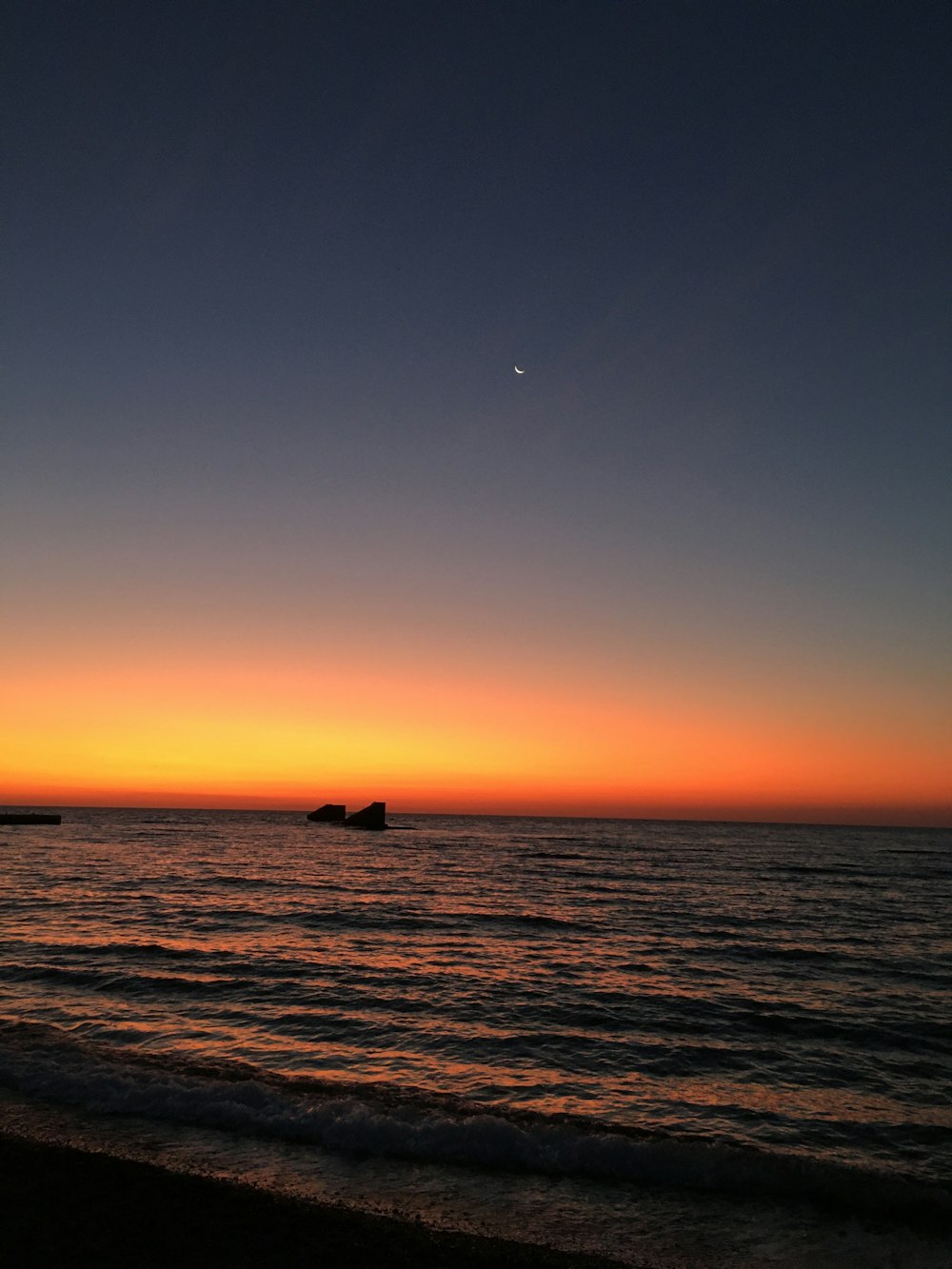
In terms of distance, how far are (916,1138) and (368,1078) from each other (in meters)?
8.54

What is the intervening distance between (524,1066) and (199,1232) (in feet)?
24.0

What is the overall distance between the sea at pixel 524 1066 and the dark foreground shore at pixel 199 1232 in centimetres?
54

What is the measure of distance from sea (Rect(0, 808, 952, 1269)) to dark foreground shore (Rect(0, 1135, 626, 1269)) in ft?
1.76

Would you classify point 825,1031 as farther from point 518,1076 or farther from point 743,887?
point 743,887

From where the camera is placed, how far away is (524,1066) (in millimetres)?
12961

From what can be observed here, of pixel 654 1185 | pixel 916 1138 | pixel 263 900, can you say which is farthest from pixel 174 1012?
pixel 263 900

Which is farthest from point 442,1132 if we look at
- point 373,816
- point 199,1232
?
point 373,816

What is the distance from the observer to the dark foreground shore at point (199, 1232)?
258 inches

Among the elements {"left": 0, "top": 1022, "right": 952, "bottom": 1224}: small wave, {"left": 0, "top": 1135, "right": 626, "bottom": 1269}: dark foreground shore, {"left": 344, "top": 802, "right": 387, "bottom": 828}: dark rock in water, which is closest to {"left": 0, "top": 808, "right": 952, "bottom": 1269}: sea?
{"left": 0, "top": 1022, "right": 952, "bottom": 1224}: small wave

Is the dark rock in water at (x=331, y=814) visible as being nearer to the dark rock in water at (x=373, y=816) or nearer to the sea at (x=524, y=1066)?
the dark rock in water at (x=373, y=816)

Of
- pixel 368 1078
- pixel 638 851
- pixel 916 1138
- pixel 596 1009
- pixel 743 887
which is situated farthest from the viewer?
pixel 638 851

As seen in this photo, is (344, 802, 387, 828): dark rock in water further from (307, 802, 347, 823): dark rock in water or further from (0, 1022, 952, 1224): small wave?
(0, 1022, 952, 1224): small wave

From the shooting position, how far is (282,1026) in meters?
14.8

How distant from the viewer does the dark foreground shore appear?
6.56 metres
